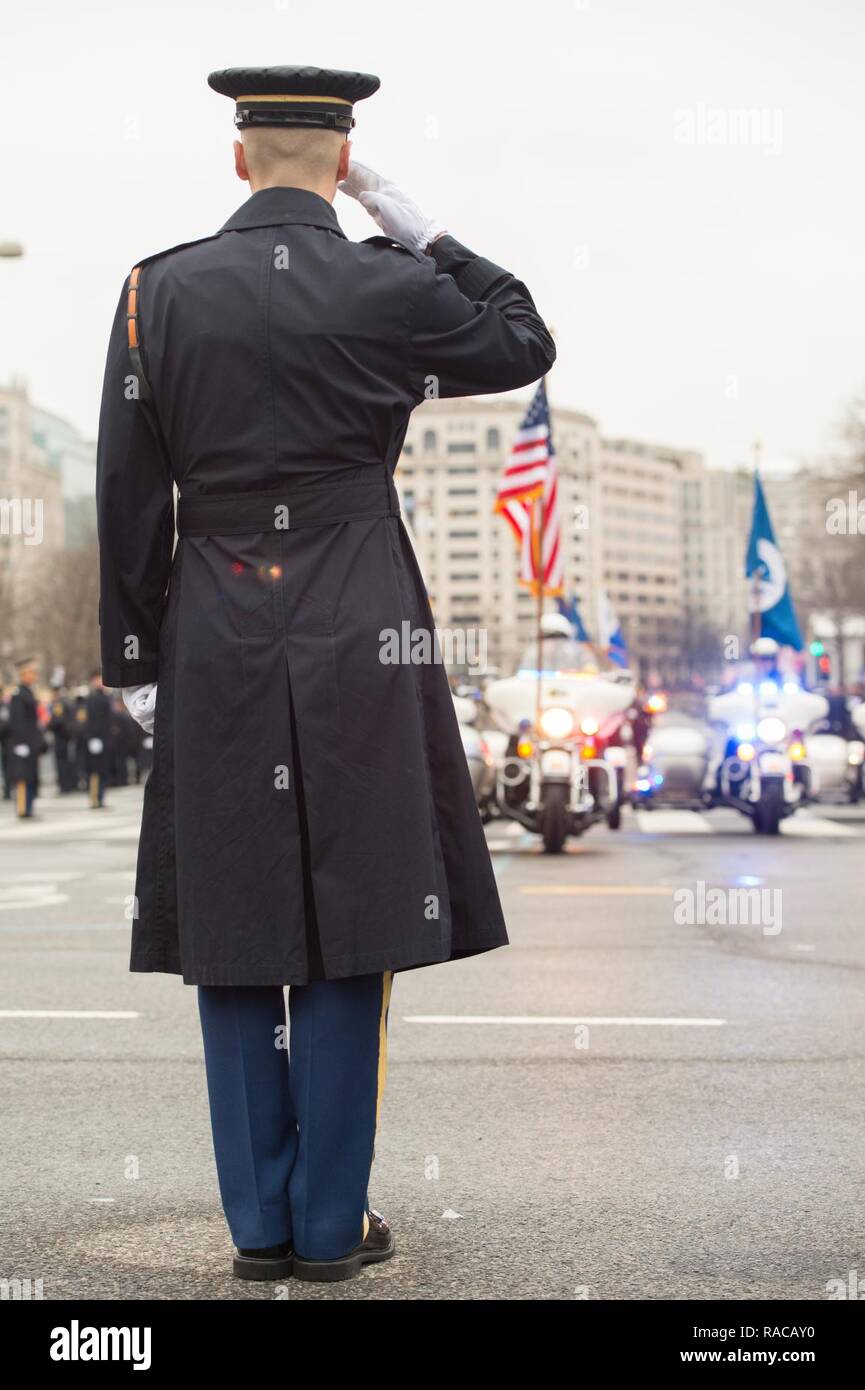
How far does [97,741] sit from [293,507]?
2306 centimetres

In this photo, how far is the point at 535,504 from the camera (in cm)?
1897

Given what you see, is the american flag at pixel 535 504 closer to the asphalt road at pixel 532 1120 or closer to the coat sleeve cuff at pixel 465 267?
the asphalt road at pixel 532 1120

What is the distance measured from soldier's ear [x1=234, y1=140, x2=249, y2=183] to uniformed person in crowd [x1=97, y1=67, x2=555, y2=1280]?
0.06m

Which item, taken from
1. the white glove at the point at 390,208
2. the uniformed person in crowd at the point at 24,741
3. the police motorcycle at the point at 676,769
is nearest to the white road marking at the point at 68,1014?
the white glove at the point at 390,208

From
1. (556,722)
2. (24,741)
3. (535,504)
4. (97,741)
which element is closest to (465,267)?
(556,722)

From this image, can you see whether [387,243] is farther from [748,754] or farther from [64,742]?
[64,742]

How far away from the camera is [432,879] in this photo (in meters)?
3.38

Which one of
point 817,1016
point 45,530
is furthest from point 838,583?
point 817,1016

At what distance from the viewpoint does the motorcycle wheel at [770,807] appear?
16797 millimetres

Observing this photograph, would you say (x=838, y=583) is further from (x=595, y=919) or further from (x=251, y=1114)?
(x=251, y=1114)

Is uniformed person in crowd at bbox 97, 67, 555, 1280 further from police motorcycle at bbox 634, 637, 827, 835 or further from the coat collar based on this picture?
police motorcycle at bbox 634, 637, 827, 835

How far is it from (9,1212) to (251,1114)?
0.82m

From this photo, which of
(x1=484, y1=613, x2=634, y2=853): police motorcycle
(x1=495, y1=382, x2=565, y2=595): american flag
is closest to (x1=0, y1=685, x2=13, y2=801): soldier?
(x1=495, y1=382, x2=565, y2=595): american flag

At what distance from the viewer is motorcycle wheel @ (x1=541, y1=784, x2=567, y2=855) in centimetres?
1484
